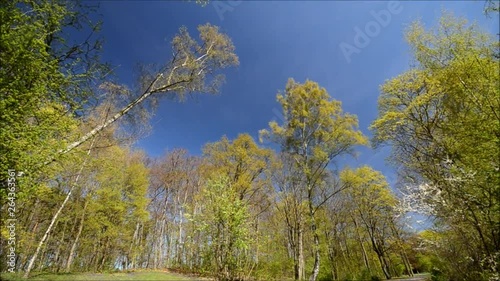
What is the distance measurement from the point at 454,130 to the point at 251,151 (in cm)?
1246

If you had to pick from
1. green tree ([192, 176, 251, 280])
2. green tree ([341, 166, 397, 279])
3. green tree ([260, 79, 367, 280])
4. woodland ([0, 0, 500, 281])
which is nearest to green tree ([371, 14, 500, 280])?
woodland ([0, 0, 500, 281])

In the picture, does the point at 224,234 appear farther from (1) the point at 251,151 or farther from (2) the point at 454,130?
(1) the point at 251,151

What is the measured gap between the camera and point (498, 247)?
5523mm

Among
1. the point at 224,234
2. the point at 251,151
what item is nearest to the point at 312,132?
the point at 251,151

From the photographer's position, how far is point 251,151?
1798 centimetres

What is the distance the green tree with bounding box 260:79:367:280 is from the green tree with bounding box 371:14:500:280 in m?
2.04

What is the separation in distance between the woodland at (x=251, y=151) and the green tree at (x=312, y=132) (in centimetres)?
6

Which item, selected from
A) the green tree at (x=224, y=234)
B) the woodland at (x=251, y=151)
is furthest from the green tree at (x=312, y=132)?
the green tree at (x=224, y=234)

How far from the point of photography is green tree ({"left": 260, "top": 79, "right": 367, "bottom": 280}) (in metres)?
12.4

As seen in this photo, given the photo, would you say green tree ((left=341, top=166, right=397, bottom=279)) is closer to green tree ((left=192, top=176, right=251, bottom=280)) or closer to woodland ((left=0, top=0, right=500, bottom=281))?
woodland ((left=0, top=0, right=500, bottom=281))

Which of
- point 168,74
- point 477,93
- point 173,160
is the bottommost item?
point 477,93

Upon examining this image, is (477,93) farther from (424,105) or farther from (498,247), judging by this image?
(498,247)

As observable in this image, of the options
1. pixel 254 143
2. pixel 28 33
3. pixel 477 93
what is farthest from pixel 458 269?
pixel 254 143

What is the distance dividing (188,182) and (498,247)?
22.6 metres
